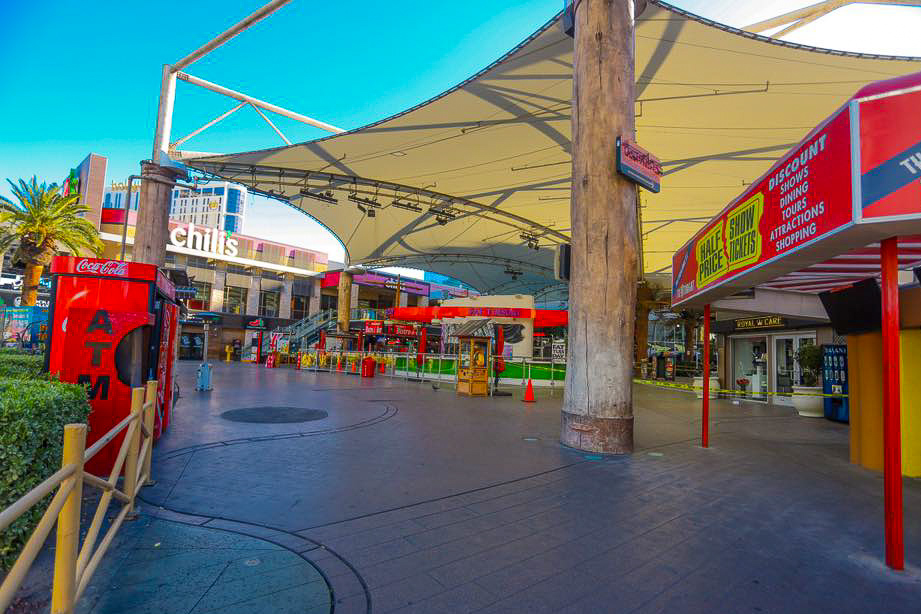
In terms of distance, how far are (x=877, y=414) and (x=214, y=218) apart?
185 meters

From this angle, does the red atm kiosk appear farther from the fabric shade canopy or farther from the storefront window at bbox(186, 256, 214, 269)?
the storefront window at bbox(186, 256, 214, 269)

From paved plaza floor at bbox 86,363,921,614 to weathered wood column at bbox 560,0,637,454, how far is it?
64cm

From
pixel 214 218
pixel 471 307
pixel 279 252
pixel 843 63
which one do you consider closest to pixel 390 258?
pixel 471 307

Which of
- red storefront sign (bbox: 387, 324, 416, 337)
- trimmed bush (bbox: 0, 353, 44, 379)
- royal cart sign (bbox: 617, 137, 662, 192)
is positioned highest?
royal cart sign (bbox: 617, 137, 662, 192)

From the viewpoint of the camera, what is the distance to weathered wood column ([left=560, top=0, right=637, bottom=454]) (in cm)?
707

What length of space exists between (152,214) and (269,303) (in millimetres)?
41920

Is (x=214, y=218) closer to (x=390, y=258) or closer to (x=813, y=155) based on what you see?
(x=390, y=258)

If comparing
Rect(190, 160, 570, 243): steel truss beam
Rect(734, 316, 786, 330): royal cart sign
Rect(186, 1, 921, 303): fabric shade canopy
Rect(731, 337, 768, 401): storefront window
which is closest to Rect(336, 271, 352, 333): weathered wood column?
Rect(186, 1, 921, 303): fabric shade canopy

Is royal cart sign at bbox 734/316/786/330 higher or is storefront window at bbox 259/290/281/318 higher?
storefront window at bbox 259/290/281/318

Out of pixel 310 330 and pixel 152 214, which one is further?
pixel 310 330

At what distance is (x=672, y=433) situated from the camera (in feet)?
30.3

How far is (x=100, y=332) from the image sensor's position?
213 inches

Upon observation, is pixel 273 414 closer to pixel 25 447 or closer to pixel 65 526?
pixel 25 447

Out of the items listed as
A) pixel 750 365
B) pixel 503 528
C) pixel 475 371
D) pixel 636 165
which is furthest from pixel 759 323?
pixel 503 528
